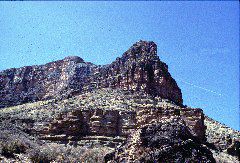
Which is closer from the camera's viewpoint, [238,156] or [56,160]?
[56,160]

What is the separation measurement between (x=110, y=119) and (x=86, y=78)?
195 ft

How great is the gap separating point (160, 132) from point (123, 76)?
226 ft

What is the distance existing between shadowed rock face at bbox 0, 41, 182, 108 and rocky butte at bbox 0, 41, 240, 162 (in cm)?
23

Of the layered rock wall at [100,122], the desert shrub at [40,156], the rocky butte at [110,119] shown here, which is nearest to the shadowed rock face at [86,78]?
the rocky butte at [110,119]

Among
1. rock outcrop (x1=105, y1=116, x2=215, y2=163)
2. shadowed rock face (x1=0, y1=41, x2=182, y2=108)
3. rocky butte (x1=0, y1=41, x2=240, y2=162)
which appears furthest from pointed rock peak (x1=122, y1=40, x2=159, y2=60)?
rock outcrop (x1=105, y1=116, x2=215, y2=163)

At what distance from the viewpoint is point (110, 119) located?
47000mm

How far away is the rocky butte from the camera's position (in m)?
10.1

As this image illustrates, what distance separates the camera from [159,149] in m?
9.55

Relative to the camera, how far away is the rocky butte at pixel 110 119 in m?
10.1

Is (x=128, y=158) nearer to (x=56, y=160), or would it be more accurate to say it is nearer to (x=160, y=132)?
(x=160, y=132)

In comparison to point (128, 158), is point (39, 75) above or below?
above

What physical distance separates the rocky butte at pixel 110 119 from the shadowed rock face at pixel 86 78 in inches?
9.0

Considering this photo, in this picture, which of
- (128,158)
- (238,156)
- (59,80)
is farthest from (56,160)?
(59,80)

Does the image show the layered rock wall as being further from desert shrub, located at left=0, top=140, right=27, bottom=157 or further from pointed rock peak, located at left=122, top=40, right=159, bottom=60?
pointed rock peak, located at left=122, top=40, right=159, bottom=60
